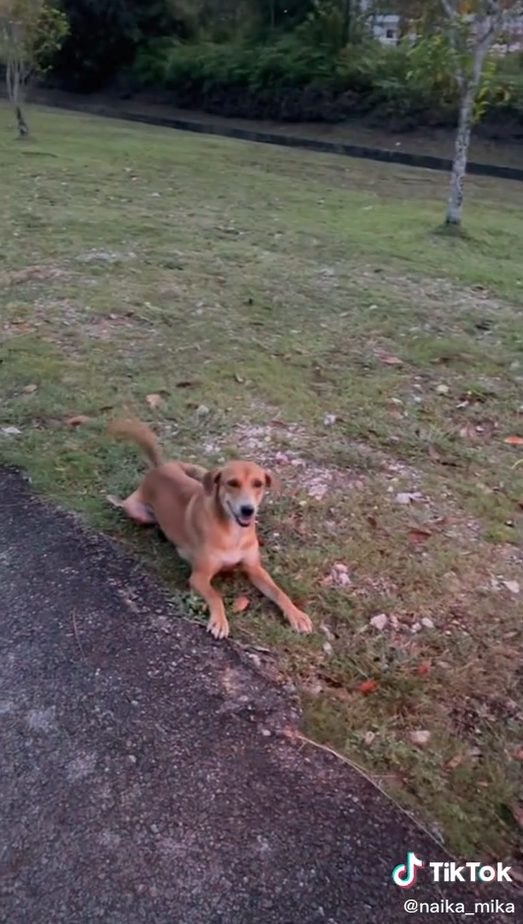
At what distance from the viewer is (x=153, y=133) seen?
18.5 m

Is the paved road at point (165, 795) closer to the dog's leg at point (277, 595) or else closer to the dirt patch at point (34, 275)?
the dog's leg at point (277, 595)

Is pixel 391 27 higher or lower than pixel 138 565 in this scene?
higher

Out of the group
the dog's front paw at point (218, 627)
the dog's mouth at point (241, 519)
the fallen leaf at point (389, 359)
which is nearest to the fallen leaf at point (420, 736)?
the dog's front paw at point (218, 627)

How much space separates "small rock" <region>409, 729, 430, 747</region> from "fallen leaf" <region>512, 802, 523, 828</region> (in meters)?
0.27

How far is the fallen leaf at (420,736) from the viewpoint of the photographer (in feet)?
8.02

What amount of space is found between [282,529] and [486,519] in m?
0.79

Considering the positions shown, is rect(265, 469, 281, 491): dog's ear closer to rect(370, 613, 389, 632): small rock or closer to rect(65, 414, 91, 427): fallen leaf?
rect(370, 613, 389, 632): small rock

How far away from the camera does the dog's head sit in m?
2.80

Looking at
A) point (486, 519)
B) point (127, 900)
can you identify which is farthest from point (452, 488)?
point (127, 900)

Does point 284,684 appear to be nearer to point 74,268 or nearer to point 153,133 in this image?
point 74,268

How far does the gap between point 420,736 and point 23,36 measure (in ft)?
46.9

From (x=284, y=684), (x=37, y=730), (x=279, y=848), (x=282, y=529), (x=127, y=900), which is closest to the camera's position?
(x=127, y=900)

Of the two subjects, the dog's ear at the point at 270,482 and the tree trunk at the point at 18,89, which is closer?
the dog's ear at the point at 270,482

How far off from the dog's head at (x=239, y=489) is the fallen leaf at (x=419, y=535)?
76cm
